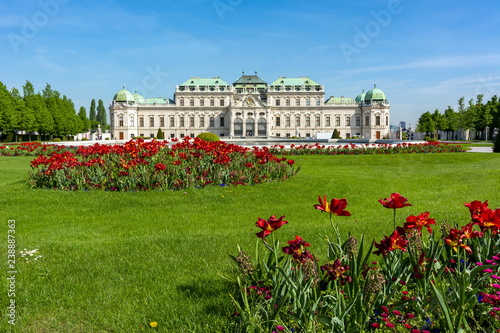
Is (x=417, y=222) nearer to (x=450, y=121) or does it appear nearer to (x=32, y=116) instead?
(x=32, y=116)

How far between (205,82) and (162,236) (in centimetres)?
7696

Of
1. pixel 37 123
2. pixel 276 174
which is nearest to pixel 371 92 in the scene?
pixel 37 123

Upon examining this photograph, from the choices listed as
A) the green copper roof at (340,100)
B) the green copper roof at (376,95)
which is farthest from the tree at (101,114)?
the green copper roof at (376,95)

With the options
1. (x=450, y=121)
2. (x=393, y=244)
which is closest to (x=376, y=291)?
(x=393, y=244)

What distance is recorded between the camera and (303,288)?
8.54ft

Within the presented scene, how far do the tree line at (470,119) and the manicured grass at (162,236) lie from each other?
4890cm

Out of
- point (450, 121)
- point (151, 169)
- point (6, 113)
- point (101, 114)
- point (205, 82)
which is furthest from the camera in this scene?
point (101, 114)

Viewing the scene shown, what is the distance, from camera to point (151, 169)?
32.8 ft

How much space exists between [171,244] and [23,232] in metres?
2.72

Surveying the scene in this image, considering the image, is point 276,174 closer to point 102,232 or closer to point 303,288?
point 102,232

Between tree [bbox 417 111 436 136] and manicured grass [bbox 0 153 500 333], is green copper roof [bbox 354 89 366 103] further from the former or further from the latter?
manicured grass [bbox 0 153 500 333]

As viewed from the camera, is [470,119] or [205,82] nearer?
[470,119]

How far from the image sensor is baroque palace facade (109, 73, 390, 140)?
7850cm

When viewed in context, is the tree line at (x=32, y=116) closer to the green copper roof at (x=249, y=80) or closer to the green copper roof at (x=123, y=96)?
the green copper roof at (x=123, y=96)
